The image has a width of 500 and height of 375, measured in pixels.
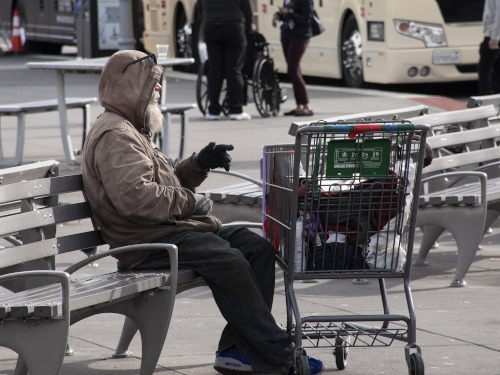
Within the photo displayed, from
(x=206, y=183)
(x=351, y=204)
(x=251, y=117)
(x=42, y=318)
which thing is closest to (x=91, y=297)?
(x=42, y=318)

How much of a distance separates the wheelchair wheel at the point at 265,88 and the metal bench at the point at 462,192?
574 cm

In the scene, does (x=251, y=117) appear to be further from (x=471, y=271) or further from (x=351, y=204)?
(x=351, y=204)

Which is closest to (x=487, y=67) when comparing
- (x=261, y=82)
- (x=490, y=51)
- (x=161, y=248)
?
(x=490, y=51)

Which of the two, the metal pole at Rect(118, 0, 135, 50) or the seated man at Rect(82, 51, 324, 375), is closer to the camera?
the seated man at Rect(82, 51, 324, 375)

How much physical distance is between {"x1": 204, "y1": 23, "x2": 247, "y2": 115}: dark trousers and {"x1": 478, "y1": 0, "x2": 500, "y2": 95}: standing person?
286 cm

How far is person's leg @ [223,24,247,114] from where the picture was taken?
12.9m

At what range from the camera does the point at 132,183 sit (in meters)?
4.19

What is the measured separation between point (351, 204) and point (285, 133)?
795 centimetres

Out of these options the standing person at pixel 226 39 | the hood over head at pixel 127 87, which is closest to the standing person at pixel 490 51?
the standing person at pixel 226 39

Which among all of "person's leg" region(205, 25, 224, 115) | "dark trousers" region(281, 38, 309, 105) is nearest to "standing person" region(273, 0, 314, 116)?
"dark trousers" region(281, 38, 309, 105)

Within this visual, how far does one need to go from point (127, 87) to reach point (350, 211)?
106 cm

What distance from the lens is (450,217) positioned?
6219 mm

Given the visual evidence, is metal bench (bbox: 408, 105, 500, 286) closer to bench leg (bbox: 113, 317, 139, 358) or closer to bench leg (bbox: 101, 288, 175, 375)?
bench leg (bbox: 113, 317, 139, 358)

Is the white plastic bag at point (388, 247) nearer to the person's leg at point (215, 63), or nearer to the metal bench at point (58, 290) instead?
the metal bench at point (58, 290)
